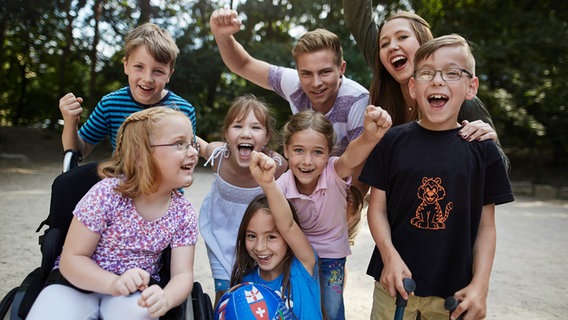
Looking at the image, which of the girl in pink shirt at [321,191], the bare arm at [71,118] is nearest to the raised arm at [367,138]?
the girl in pink shirt at [321,191]

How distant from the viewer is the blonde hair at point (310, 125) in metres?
2.54

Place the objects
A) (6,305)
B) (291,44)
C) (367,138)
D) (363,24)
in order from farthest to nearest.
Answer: (291,44), (363,24), (367,138), (6,305)

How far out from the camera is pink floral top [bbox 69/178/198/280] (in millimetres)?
1964

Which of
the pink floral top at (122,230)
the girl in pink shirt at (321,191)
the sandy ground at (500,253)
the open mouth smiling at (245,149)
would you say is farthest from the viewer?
the sandy ground at (500,253)

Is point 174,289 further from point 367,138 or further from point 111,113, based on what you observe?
point 111,113

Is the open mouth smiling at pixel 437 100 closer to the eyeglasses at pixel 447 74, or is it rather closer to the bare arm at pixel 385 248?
the eyeglasses at pixel 447 74

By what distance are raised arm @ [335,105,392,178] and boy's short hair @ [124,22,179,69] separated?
111 cm

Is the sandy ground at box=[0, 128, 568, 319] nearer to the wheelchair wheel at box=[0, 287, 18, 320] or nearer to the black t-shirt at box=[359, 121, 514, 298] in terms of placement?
the black t-shirt at box=[359, 121, 514, 298]

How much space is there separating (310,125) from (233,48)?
892 millimetres

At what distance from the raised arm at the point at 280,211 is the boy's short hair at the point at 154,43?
874mm

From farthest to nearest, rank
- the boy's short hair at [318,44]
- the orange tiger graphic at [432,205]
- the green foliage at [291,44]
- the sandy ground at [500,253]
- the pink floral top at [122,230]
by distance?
the green foliage at [291,44] < the sandy ground at [500,253] < the boy's short hair at [318,44] < the orange tiger graphic at [432,205] < the pink floral top at [122,230]

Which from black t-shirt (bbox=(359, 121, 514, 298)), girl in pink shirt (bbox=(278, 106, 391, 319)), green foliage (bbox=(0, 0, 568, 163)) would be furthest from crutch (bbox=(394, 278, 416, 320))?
green foliage (bbox=(0, 0, 568, 163))

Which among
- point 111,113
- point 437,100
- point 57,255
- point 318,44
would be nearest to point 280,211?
point 437,100

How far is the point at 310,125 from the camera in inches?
99.7
